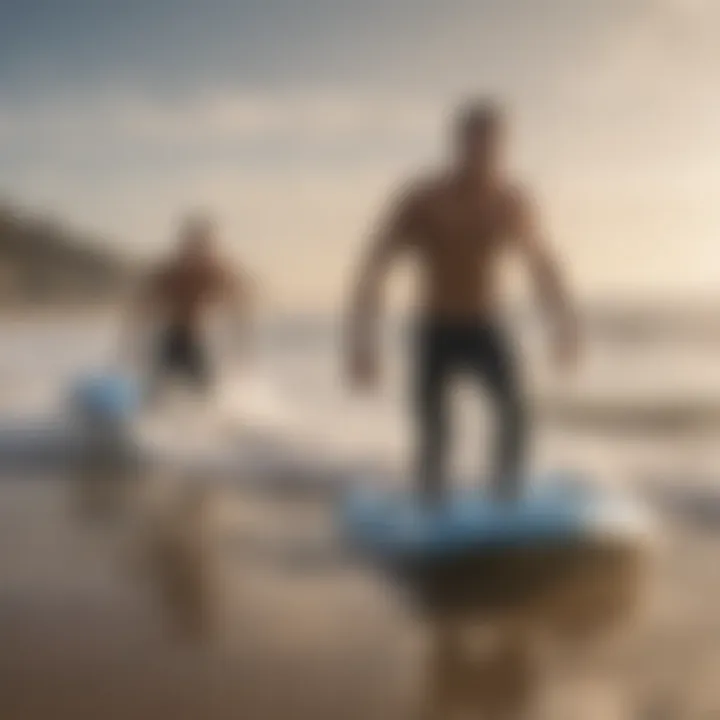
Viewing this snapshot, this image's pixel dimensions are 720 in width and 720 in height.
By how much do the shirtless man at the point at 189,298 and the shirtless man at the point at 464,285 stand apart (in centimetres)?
16

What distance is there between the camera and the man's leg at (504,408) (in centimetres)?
100

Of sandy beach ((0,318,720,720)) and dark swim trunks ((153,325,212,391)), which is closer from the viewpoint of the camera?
sandy beach ((0,318,720,720))

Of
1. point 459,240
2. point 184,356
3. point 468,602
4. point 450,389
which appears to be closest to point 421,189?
point 459,240

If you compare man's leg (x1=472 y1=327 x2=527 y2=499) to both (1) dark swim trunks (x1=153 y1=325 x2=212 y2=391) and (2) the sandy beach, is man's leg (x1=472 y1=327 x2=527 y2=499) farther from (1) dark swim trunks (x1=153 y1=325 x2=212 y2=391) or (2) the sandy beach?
(1) dark swim trunks (x1=153 y1=325 x2=212 y2=391)

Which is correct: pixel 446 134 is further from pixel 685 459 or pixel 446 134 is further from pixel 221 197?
pixel 685 459

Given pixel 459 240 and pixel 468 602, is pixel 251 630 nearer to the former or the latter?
pixel 468 602

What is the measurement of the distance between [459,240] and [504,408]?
194 mm

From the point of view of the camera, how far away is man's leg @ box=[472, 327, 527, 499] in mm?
1004

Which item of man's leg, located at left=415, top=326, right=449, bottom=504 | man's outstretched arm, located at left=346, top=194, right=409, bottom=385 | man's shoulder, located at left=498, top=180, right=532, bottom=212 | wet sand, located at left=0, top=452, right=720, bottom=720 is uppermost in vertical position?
man's shoulder, located at left=498, top=180, right=532, bottom=212

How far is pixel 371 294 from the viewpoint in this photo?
3.28 feet

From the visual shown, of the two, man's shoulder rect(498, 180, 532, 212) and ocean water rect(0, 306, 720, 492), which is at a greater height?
man's shoulder rect(498, 180, 532, 212)

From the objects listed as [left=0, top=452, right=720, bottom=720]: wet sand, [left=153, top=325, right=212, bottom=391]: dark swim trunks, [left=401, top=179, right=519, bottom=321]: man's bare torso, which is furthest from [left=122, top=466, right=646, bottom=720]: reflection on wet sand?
[left=401, top=179, right=519, bottom=321]: man's bare torso

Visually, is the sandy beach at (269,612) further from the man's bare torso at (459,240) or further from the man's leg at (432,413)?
the man's bare torso at (459,240)

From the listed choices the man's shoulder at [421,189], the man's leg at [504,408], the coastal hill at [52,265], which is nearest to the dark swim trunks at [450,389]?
the man's leg at [504,408]
